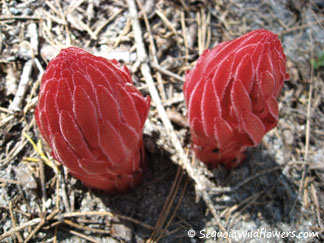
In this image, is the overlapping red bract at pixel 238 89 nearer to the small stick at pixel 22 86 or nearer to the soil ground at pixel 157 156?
the soil ground at pixel 157 156

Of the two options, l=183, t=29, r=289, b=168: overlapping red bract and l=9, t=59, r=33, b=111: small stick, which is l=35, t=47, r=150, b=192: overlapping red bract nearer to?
l=183, t=29, r=289, b=168: overlapping red bract

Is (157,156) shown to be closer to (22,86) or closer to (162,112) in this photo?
(162,112)

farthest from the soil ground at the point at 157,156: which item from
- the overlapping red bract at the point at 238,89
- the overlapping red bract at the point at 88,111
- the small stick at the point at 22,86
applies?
the overlapping red bract at the point at 88,111

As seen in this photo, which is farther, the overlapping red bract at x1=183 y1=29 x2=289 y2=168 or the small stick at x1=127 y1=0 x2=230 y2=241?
the small stick at x1=127 y1=0 x2=230 y2=241

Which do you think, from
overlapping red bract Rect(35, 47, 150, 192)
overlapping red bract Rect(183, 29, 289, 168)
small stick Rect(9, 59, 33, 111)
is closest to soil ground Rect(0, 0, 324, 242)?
small stick Rect(9, 59, 33, 111)

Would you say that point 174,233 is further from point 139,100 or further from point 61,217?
point 139,100

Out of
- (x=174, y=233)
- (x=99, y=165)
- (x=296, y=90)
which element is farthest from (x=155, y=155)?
(x=296, y=90)
